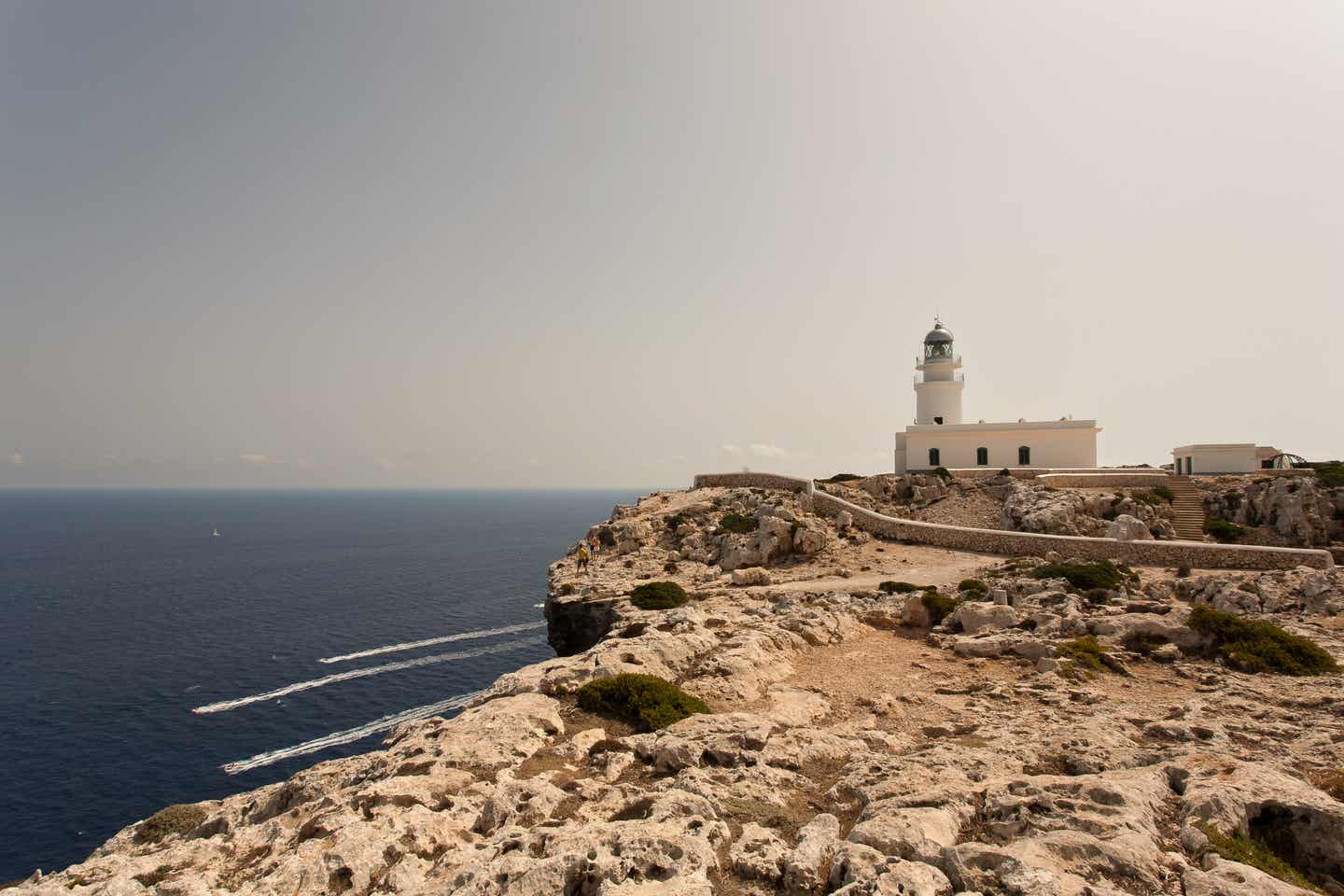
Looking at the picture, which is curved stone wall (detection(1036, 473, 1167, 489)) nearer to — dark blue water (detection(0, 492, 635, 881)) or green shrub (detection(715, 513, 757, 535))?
green shrub (detection(715, 513, 757, 535))

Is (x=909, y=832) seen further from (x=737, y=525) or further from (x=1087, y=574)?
(x=737, y=525)

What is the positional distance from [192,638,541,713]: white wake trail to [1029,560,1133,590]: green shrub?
36736 millimetres

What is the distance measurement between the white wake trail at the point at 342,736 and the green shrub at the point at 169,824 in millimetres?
18212

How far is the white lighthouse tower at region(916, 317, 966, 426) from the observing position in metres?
55.8

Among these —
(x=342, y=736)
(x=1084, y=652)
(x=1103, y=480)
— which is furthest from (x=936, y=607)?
(x=1103, y=480)

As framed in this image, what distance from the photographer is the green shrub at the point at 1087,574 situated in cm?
2238

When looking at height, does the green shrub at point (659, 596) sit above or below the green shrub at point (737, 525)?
below

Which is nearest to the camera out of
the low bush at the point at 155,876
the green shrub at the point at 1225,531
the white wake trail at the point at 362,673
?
the low bush at the point at 155,876

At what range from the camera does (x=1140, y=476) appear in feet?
135

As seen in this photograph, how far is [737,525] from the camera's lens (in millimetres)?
37906

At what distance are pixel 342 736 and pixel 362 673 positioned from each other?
33.8 feet

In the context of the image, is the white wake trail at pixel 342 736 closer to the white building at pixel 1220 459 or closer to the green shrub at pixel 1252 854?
the green shrub at pixel 1252 854

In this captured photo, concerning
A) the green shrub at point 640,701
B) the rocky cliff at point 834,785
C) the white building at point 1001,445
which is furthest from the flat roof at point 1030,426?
the green shrub at point 640,701

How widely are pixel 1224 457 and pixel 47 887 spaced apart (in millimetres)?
56826
